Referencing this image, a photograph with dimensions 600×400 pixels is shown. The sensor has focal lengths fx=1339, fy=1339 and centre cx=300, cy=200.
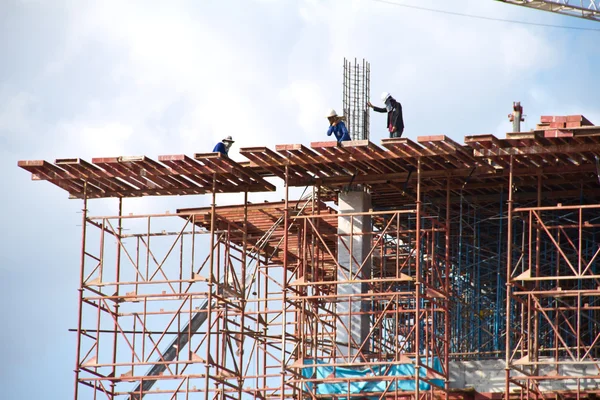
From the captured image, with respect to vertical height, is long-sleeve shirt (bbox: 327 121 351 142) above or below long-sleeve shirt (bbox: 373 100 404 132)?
below

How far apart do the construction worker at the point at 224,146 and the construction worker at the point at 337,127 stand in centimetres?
308

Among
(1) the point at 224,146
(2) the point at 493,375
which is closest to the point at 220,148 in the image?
(1) the point at 224,146

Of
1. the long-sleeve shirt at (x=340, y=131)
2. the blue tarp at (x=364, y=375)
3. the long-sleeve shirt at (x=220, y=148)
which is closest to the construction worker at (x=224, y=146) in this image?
the long-sleeve shirt at (x=220, y=148)

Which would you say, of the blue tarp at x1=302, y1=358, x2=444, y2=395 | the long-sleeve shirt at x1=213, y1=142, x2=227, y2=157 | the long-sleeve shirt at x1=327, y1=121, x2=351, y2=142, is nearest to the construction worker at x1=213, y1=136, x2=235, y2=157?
the long-sleeve shirt at x1=213, y1=142, x2=227, y2=157

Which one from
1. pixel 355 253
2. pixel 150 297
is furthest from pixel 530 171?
pixel 150 297

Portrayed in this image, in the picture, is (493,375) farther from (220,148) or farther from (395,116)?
(220,148)

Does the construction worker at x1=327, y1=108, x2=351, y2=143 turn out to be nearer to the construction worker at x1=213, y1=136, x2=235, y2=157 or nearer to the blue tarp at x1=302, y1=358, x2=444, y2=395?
the construction worker at x1=213, y1=136, x2=235, y2=157

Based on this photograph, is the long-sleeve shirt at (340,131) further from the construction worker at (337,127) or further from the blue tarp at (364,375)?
the blue tarp at (364,375)

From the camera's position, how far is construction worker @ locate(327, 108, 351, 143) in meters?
38.6

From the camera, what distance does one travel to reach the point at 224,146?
131 feet

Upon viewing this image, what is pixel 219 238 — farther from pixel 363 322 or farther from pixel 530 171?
pixel 530 171

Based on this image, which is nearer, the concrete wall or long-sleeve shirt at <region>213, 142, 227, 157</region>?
the concrete wall

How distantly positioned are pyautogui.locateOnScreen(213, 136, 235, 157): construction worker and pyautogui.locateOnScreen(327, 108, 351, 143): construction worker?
121 inches

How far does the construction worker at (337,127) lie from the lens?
38.6 metres
